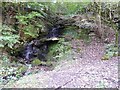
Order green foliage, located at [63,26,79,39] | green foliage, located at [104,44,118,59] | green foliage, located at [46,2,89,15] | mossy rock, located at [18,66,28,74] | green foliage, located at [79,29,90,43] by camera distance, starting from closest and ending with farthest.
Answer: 1. mossy rock, located at [18,66,28,74]
2. green foliage, located at [104,44,118,59]
3. green foliage, located at [79,29,90,43]
4. green foliage, located at [63,26,79,39]
5. green foliage, located at [46,2,89,15]

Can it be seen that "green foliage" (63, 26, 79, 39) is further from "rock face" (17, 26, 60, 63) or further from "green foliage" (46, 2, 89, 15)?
"green foliage" (46, 2, 89, 15)

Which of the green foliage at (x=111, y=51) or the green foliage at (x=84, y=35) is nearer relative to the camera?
the green foliage at (x=111, y=51)

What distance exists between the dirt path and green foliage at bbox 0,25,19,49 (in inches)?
96.9

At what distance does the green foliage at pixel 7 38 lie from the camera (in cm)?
998

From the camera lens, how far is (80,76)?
6.99 meters

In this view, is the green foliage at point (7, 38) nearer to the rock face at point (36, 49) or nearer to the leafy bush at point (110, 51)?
the rock face at point (36, 49)

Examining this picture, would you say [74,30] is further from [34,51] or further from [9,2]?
[9,2]

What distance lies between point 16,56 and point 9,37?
1.23m

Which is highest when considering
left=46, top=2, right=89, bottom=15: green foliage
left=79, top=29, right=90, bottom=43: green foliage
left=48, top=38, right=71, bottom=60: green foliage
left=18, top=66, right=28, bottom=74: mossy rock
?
left=46, top=2, right=89, bottom=15: green foliage

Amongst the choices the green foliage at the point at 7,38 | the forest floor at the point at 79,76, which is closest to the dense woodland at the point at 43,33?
the green foliage at the point at 7,38

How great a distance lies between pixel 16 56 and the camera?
11.0 metres

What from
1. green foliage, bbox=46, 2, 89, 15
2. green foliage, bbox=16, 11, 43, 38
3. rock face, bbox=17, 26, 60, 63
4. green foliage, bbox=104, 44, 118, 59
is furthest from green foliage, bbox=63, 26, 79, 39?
green foliage, bbox=46, 2, 89, 15

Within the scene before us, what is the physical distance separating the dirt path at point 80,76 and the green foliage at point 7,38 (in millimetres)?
2462

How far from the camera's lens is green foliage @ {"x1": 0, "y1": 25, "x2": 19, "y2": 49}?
9977mm
